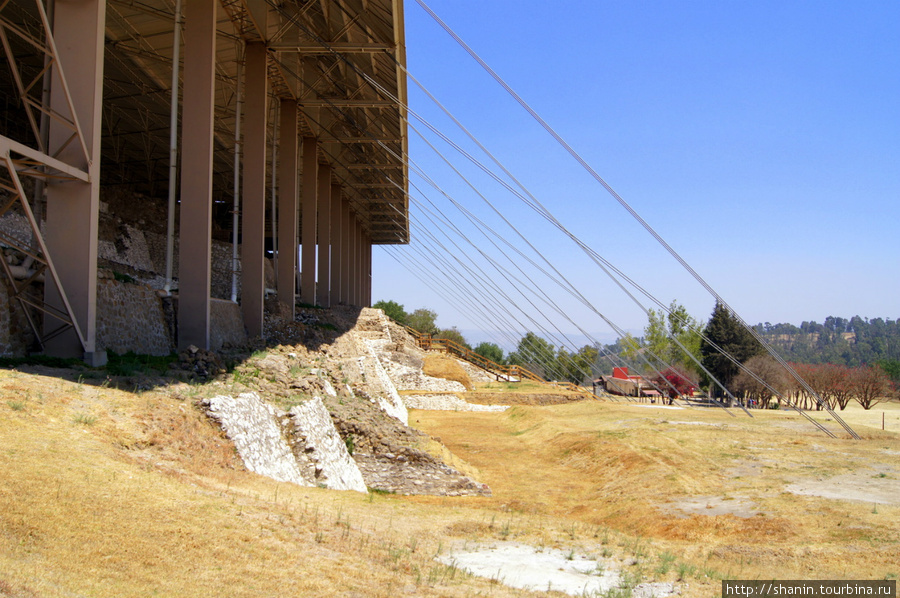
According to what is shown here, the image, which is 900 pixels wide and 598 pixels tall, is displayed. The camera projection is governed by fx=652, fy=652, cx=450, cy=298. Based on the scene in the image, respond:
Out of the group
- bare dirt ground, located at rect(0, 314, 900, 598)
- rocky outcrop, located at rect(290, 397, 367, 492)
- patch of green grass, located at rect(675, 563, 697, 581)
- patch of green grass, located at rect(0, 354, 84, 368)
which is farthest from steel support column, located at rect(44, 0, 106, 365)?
patch of green grass, located at rect(675, 563, 697, 581)

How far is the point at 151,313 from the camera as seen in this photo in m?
15.7

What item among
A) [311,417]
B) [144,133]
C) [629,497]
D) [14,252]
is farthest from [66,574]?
[144,133]

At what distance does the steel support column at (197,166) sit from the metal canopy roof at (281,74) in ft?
9.70

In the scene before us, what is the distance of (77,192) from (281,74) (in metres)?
13.8

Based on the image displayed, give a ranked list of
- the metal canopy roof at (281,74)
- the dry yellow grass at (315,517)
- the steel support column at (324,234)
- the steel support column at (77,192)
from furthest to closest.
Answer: the steel support column at (324,234)
the metal canopy roof at (281,74)
the steel support column at (77,192)
the dry yellow grass at (315,517)

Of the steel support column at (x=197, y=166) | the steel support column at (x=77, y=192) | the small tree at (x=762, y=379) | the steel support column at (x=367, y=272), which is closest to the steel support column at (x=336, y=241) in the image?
the steel support column at (x=367, y=272)

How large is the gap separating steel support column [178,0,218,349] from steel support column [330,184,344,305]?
2525cm

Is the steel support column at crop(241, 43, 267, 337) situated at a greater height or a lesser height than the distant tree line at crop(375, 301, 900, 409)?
greater

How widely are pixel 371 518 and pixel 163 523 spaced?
138 inches

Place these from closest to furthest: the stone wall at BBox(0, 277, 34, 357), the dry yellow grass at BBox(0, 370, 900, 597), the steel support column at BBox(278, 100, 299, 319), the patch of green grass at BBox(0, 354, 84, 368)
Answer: the dry yellow grass at BBox(0, 370, 900, 597), the patch of green grass at BBox(0, 354, 84, 368), the stone wall at BBox(0, 277, 34, 357), the steel support column at BBox(278, 100, 299, 319)

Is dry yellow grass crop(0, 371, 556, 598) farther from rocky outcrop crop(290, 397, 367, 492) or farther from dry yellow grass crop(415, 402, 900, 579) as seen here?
dry yellow grass crop(415, 402, 900, 579)

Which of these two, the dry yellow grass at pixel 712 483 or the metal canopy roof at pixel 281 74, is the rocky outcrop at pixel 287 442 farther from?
the metal canopy roof at pixel 281 74

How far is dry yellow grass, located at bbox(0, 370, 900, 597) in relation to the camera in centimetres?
555

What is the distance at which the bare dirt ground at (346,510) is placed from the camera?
566 cm
